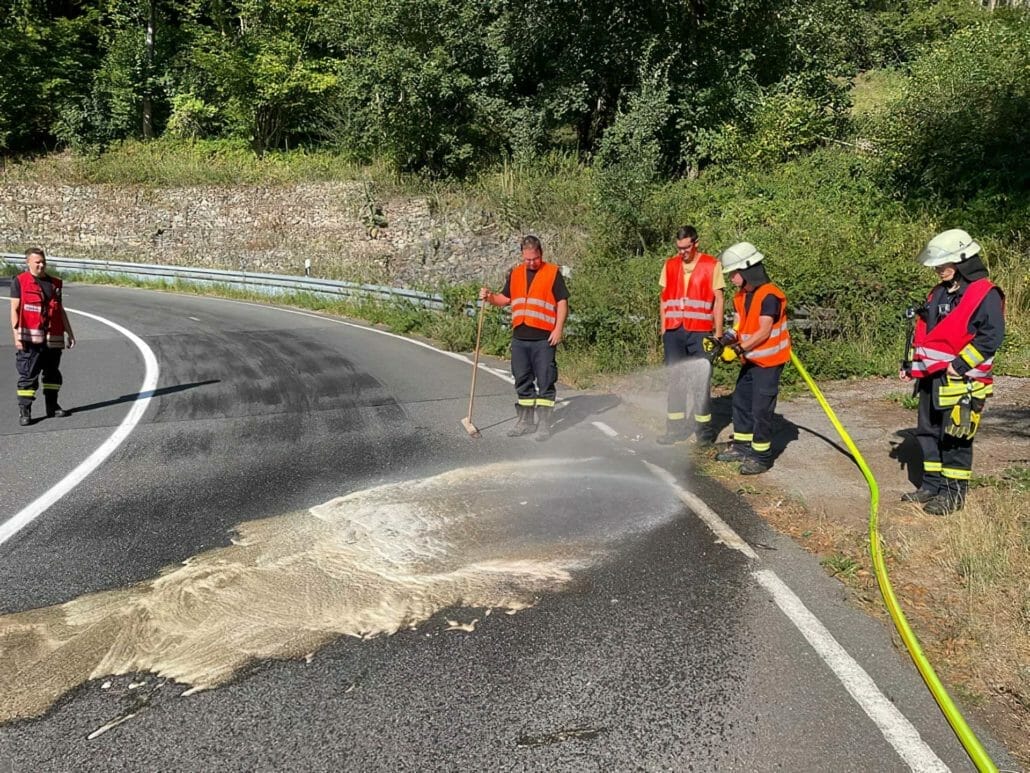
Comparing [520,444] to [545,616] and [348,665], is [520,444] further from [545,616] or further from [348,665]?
[348,665]

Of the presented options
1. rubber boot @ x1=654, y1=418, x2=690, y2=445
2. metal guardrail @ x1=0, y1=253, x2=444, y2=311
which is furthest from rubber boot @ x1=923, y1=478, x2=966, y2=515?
metal guardrail @ x1=0, y1=253, x2=444, y2=311

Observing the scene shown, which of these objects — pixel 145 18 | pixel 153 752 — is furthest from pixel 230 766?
pixel 145 18

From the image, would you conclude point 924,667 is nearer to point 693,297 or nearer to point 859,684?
point 859,684

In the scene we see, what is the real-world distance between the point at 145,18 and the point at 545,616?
38.3m

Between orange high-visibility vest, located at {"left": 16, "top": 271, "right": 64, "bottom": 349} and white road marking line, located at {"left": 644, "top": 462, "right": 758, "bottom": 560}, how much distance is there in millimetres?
6697

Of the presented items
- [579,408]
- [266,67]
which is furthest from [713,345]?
[266,67]

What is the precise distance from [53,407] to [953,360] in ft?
28.3

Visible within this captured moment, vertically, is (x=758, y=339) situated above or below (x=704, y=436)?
above

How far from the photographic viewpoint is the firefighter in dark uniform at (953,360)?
485cm

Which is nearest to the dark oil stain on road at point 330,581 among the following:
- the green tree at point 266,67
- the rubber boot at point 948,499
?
the rubber boot at point 948,499

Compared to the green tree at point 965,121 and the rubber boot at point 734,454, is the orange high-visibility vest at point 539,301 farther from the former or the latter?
the green tree at point 965,121

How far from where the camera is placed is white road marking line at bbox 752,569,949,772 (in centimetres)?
282

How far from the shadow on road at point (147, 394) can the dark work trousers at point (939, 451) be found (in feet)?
26.7

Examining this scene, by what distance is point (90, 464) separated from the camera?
633cm
